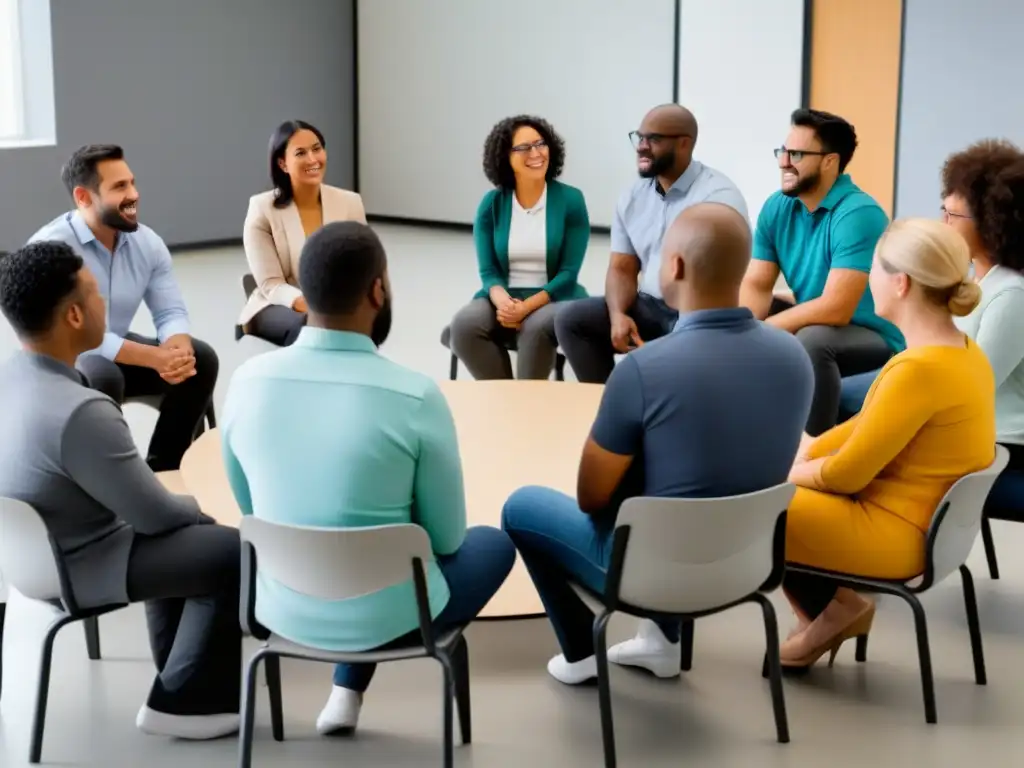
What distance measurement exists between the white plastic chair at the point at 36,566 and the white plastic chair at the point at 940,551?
161 centimetres

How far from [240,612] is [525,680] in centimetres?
89

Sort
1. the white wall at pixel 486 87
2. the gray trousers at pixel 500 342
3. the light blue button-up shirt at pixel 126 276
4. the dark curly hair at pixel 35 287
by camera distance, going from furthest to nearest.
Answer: the white wall at pixel 486 87 < the gray trousers at pixel 500 342 < the light blue button-up shirt at pixel 126 276 < the dark curly hair at pixel 35 287

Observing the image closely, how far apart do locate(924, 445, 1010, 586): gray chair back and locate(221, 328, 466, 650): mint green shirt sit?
1109 millimetres

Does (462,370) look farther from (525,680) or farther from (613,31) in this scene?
(613,31)

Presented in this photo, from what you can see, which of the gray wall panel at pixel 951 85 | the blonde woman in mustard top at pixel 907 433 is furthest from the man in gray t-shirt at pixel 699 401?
the gray wall panel at pixel 951 85

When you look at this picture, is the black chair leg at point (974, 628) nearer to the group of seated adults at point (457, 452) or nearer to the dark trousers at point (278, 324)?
the group of seated adults at point (457, 452)

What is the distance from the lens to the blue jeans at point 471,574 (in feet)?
9.39

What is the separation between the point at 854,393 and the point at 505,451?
1.24 m

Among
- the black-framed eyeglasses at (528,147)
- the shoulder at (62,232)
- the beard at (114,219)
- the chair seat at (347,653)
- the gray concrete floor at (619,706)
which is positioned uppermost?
the black-framed eyeglasses at (528,147)

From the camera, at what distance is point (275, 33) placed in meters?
10.8

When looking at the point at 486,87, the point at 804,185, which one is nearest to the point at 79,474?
the point at 804,185

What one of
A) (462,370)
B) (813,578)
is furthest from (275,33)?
(813,578)

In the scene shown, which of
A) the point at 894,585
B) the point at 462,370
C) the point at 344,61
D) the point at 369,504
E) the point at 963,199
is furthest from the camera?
the point at 344,61

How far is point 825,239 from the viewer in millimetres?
4973
